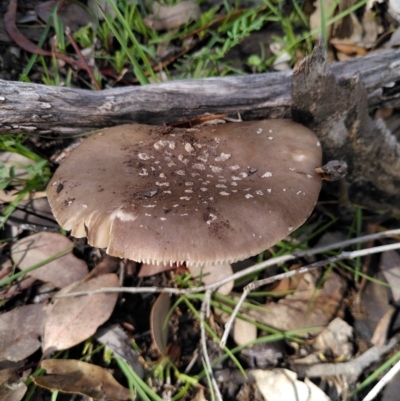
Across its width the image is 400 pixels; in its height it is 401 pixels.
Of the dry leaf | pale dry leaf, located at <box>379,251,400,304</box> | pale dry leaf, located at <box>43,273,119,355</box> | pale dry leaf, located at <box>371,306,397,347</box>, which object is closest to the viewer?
pale dry leaf, located at <box>43,273,119,355</box>

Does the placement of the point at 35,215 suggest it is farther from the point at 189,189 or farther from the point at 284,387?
the point at 284,387

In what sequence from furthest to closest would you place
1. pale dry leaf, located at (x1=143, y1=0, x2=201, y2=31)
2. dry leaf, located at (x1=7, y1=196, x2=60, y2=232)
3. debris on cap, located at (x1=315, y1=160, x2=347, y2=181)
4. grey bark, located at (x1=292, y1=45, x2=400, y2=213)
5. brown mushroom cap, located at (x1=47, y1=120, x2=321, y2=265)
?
pale dry leaf, located at (x1=143, y1=0, x2=201, y2=31)
dry leaf, located at (x1=7, y1=196, x2=60, y2=232)
grey bark, located at (x1=292, y1=45, x2=400, y2=213)
debris on cap, located at (x1=315, y1=160, x2=347, y2=181)
brown mushroom cap, located at (x1=47, y1=120, x2=321, y2=265)

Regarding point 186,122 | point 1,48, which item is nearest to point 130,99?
point 186,122

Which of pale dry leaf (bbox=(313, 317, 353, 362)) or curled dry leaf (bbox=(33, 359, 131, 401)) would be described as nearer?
curled dry leaf (bbox=(33, 359, 131, 401))

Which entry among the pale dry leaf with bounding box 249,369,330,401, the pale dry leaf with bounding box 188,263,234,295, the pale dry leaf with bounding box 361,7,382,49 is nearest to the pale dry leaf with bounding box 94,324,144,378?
the pale dry leaf with bounding box 188,263,234,295

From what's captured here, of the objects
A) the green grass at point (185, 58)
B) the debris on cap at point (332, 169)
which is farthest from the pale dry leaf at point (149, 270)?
the debris on cap at point (332, 169)

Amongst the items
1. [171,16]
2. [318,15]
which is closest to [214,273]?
[171,16]

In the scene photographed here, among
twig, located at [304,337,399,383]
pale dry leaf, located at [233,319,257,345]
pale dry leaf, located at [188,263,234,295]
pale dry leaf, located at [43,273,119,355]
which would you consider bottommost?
twig, located at [304,337,399,383]

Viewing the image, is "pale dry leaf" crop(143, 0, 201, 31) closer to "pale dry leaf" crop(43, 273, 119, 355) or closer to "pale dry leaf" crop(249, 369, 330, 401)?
"pale dry leaf" crop(43, 273, 119, 355)
